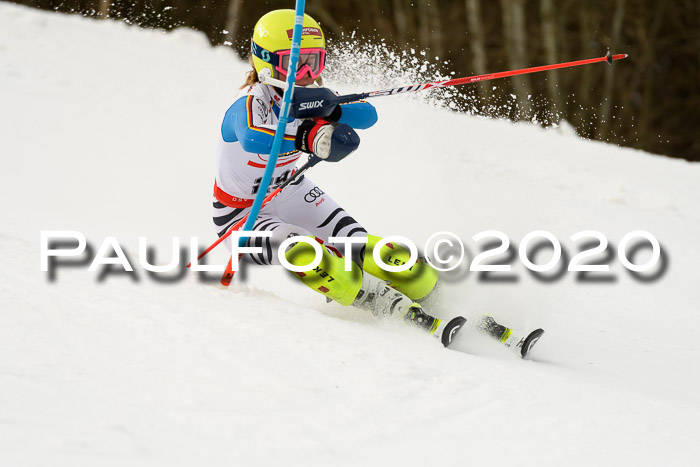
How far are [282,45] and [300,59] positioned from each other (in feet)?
0.33

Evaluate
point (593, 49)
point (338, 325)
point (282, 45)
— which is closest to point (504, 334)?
point (338, 325)

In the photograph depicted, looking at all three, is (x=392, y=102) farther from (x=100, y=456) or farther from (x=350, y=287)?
(x=100, y=456)

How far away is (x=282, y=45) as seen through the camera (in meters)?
3.34

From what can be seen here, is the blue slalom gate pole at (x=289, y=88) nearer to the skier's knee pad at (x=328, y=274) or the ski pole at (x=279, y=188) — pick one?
the ski pole at (x=279, y=188)

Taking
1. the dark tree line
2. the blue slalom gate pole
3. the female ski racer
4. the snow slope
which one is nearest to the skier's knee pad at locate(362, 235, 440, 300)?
the female ski racer

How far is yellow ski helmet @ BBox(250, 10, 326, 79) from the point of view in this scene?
3344 mm

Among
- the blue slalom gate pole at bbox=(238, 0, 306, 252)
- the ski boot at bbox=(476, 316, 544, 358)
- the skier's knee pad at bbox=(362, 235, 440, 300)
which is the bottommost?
the ski boot at bbox=(476, 316, 544, 358)

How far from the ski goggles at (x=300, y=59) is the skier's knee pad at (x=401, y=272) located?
2.64 feet

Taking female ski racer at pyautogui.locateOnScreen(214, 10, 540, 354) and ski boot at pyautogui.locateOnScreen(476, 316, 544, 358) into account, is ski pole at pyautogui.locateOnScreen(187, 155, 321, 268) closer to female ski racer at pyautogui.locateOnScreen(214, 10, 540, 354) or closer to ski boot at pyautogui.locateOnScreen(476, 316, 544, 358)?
female ski racer at pyautogui.locateOnScreen(214, 10, 540, 354)

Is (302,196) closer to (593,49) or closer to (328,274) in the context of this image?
(328,274)

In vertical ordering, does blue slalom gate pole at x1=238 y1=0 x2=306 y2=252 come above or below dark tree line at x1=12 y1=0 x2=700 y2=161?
below

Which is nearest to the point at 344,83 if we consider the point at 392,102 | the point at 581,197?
the point at 392,102

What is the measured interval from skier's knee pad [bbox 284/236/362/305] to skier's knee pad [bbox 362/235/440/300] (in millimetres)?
195

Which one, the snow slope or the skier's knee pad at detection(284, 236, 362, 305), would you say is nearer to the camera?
the snow slope
